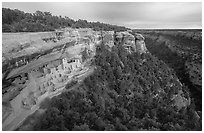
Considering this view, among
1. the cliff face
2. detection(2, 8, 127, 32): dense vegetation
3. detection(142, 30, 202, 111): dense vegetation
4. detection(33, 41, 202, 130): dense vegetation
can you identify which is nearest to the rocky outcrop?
the cliff face

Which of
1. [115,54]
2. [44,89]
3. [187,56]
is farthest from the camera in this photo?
[187,56]

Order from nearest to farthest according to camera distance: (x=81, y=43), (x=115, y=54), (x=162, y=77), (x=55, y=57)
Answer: (x=55, y=57), (x=81, y=43), (x=115, y=54), (x=162, y=77)

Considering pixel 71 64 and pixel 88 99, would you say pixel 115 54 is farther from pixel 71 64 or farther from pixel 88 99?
pixel 88 99

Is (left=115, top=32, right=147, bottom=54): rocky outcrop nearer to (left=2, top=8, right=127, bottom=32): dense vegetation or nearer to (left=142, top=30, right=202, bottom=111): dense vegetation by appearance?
(left=2, top=8, right=127, bottom=32): dense vegetation

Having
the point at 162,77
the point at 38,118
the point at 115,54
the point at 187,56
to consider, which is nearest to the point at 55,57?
the point at 38,118

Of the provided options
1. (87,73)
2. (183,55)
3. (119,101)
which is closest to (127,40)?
(87,73)

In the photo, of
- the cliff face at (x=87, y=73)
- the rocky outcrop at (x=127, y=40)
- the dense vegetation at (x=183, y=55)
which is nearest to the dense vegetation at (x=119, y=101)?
the cliff face at (x=87, y=73)

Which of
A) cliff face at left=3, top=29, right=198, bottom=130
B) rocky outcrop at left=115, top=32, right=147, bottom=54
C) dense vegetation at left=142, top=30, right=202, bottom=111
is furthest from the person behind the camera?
dense vegetation at left=142, top=30, right=202, bottom=111

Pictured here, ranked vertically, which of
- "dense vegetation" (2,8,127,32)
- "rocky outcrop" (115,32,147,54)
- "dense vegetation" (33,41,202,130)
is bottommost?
"dense vegetation" (33,41,202,130)

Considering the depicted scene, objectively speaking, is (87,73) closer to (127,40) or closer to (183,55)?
(127,40)
